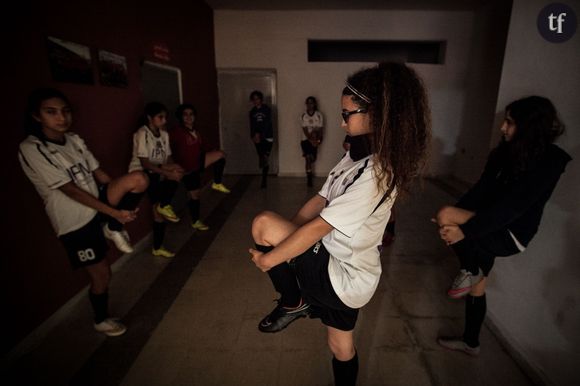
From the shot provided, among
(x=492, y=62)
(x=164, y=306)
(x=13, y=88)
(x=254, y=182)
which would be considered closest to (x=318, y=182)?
(x=254, y=182)

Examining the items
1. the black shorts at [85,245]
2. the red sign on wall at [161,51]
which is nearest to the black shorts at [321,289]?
the black shorts at [85,245]

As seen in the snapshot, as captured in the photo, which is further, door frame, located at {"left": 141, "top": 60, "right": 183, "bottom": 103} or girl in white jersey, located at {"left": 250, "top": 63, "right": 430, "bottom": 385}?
door frame, located at {"left": 141, "top": 60, "right": 183, "bottom": 103}

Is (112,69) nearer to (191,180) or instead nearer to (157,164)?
(157,164)

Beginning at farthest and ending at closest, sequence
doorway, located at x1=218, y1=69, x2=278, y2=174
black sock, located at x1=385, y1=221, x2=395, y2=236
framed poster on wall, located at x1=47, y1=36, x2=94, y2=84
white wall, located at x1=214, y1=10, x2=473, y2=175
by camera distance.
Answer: doorway, located at x1=218, y1=69, x2=278, y2=174 < white wall, located at x1=214, y1=10, x2=473, y2=175 < black sock, located at x1=385, y1=221, x2=395, y2=236 < framed poster on wall, located at x1=47, y1=36, x2=94, y2=84

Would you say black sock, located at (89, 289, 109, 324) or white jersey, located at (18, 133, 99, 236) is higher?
white jersey, located at (18, 133, 99, 236)

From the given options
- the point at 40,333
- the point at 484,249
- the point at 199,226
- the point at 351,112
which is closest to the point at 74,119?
the point at 40,333

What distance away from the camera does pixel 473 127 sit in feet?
20.5

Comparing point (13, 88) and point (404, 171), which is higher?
point (13, 88)

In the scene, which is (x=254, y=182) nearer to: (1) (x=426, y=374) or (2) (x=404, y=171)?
(1) (x=426, y=374)

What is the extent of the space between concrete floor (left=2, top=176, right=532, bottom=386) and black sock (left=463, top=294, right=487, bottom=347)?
0.12 meters

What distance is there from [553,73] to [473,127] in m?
5.15

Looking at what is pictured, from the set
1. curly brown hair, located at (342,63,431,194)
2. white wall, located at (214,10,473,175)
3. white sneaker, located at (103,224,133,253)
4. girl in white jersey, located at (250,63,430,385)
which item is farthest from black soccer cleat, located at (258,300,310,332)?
white wall, located at (214,10,473,175)

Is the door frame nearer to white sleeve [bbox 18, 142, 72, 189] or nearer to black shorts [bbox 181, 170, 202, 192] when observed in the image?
black shorts [bbox 181, 170, 202, 192]

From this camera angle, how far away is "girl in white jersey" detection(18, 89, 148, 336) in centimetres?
168
